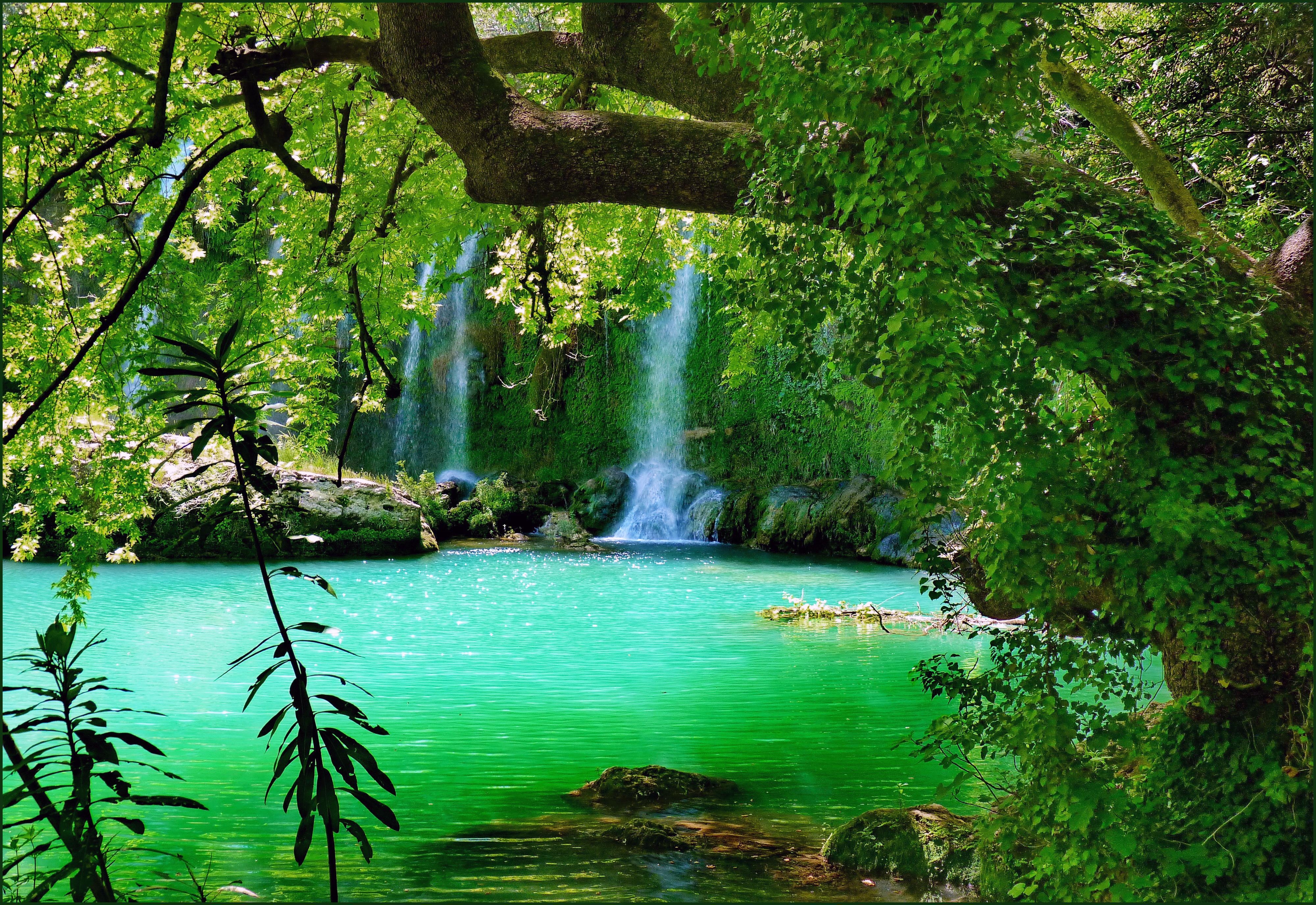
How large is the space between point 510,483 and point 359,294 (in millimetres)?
14643

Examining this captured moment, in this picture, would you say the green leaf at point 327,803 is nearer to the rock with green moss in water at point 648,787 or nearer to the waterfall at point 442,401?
the rock with green moss in water at point 648,787

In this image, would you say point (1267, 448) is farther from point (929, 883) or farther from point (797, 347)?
Answer: point (929, 883)

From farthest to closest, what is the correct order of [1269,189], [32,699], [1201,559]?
[32,699] → [1269,189] → [1201,559]

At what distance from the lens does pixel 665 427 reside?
21.8 m

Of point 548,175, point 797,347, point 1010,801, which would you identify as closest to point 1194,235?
point 797,347

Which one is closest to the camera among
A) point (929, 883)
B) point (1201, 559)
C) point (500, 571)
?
point (1201, 559)

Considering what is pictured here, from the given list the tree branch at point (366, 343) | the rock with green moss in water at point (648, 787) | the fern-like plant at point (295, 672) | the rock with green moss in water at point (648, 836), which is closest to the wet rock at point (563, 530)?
the tree branch at point (366, 343)

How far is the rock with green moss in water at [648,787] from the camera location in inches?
201

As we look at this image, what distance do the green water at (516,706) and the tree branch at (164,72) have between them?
2938mm

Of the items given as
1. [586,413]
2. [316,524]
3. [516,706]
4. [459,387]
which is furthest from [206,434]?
[459,387]

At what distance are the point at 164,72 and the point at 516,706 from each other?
4815mm

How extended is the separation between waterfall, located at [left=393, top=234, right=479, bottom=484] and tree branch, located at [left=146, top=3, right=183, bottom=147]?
64.5ft

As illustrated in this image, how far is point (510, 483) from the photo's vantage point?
20.9 m

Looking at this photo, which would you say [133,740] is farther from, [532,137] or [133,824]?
[532,137]
